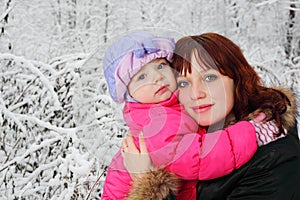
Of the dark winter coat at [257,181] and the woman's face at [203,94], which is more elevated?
the woman's face at [203,94]

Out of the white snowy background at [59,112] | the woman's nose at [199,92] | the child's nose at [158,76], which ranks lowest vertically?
the white snowy background at [59,112]

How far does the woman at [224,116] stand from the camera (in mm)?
1285

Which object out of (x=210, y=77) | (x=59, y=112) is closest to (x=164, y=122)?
(x=210, y=77)

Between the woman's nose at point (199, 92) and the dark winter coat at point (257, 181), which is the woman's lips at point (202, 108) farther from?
the dark winter coat at point (257, 181)

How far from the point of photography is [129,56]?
1261mm

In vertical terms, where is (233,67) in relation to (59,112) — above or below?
above

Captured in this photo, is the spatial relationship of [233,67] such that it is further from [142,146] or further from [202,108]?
[142,146]

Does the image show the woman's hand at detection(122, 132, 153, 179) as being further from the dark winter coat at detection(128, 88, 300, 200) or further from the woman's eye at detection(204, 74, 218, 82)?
the woman's eye at detection(204, 74, 218, 82)

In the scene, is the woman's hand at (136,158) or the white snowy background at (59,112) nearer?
the woman's hand at (136,158)

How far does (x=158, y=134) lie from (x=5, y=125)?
2411 millimetres

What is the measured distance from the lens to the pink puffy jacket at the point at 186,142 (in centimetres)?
123

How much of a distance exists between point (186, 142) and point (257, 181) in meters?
0.25

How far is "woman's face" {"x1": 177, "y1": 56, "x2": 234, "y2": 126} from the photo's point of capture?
1.29 metres

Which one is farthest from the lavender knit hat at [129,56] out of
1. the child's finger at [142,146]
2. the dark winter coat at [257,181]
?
the dark winter coat at [257,181]
